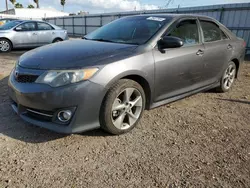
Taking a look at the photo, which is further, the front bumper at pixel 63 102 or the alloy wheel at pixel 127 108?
the alloy wheel at pixel 127 108

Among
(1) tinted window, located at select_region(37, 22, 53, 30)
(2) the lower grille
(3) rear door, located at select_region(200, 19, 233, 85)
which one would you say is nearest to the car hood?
(2) the lower grille

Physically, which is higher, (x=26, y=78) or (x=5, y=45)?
(x=26, y=78)

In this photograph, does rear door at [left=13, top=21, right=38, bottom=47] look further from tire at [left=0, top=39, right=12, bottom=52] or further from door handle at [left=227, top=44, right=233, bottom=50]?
door handle at [left=227, top=44, right=233, bottom=50]

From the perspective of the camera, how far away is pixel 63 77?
2254 millimetres

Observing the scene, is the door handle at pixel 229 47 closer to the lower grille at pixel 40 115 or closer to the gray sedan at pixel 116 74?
the gray sedan at pixel 116 74

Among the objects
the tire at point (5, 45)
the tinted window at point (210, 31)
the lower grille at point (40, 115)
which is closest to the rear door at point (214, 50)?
the tinted window at point (210, 31)

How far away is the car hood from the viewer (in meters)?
2.36

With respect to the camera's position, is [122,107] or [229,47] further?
[229,47]

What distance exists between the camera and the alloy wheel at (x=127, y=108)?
104 inches

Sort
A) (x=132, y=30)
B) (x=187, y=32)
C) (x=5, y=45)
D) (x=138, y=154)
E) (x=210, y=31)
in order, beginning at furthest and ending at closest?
(x=5, y=45) < (x=210, y=31) < (x=187, y=32) < (x=132, y=30) < (x=138, y=154)

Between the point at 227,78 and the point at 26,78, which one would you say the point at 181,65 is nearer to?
the point at 227,78

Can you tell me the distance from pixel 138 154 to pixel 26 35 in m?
8.69

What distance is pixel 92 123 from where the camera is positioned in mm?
2439

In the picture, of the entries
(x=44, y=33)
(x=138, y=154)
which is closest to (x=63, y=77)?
(x=138, y=154)
